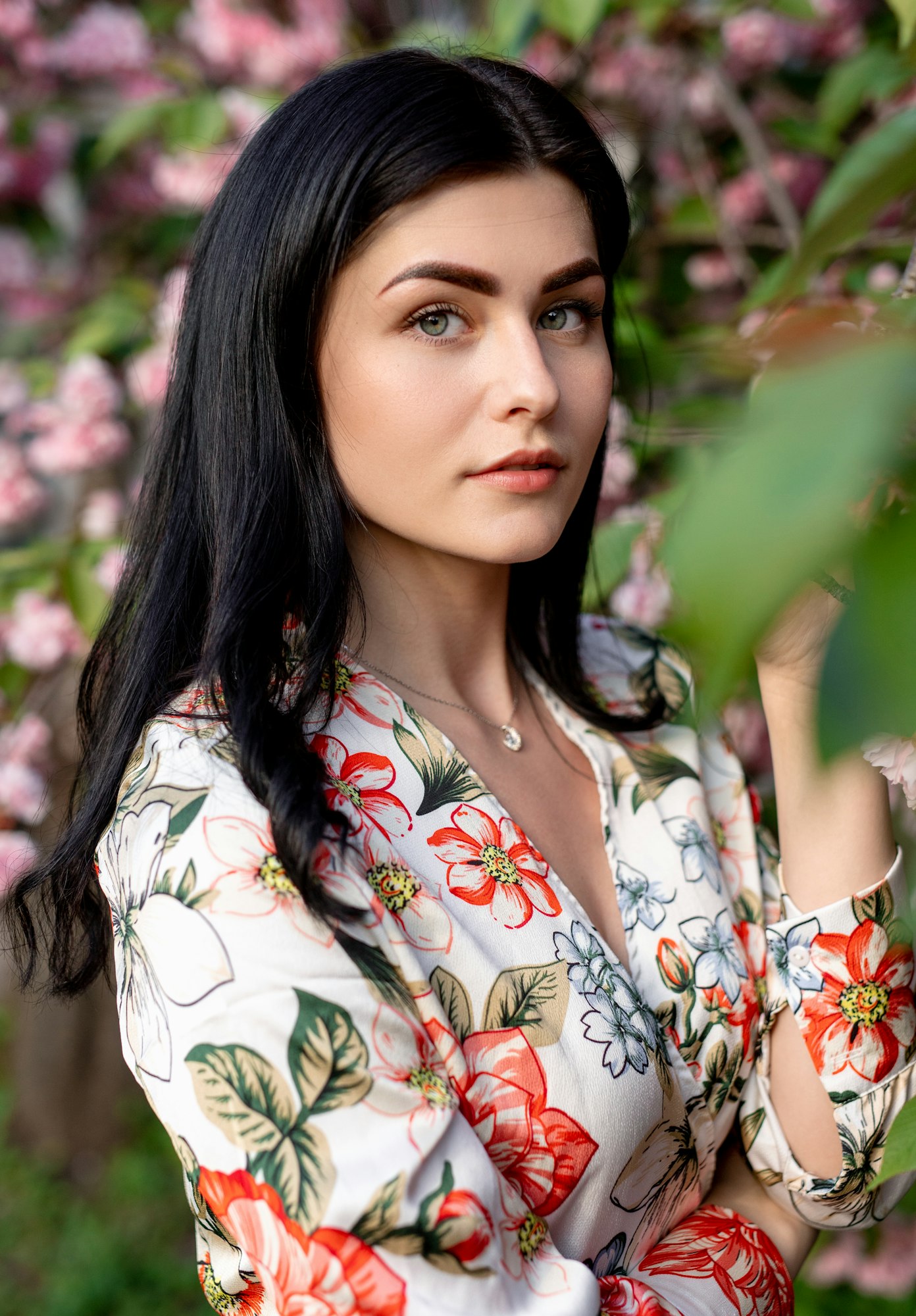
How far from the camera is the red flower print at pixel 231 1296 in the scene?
102 centimetres

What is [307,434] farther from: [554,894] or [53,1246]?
[53,1246]

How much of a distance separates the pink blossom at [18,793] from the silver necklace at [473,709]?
3.98ft

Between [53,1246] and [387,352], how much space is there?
8.33 ft

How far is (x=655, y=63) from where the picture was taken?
7.60 feet

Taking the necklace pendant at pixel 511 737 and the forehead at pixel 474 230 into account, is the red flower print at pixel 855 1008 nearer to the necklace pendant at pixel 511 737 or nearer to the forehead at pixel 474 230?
the necklace pendant at pixel 511 737

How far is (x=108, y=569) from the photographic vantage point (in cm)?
207

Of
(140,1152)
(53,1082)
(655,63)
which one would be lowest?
(140,1152)

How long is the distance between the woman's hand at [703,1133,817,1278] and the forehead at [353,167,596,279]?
2.92 ft

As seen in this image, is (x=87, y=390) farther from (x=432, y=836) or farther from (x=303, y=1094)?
(x=303, y=1094)

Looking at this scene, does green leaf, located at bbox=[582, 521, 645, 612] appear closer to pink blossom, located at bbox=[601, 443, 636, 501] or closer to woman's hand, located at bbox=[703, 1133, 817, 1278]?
pink blossom, located at bbox=[601, 443, 636, 501]

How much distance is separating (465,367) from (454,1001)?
516 mm

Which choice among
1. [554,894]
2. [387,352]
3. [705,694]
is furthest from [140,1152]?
[705,694]

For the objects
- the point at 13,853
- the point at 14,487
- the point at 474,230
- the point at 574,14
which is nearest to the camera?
the point at 474,230

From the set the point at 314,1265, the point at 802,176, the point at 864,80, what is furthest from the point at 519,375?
the point at 802,176
